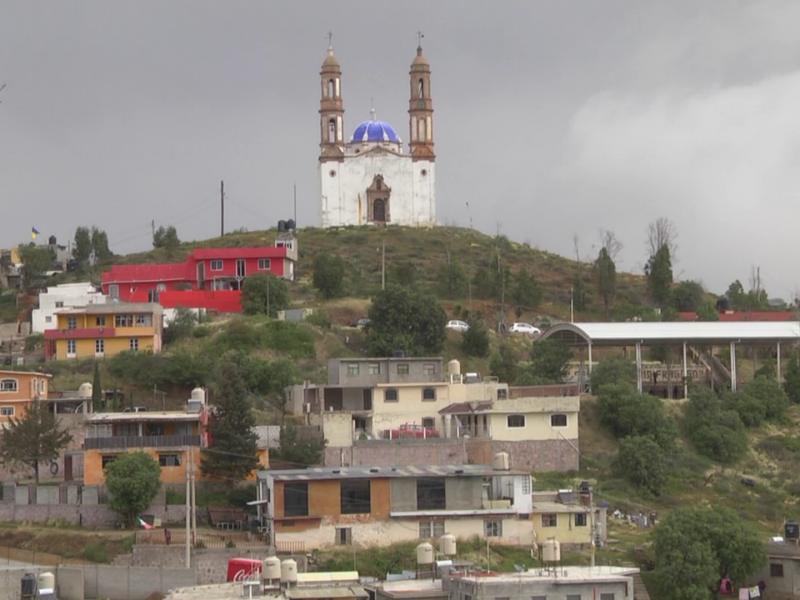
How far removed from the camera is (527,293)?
86062mm

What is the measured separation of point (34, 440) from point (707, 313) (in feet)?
127

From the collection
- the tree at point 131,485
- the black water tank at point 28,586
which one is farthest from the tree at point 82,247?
the black water tank at point 28,586

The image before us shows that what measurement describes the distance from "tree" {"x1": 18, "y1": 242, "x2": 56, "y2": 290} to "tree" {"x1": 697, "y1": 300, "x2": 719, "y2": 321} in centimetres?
3480

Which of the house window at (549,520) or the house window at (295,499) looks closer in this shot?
the house window at (295,499)

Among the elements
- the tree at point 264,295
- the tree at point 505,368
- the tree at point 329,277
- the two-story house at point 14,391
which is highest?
the tree at point 329,277

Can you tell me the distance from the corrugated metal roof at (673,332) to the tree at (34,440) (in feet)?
75.8

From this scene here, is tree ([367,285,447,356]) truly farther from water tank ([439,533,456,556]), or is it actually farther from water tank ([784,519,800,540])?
water tank ([439,533,456,556])

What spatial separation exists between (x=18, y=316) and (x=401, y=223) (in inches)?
1218

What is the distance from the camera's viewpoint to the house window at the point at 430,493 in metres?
49.5

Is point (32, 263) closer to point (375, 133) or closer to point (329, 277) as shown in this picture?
point (329, 277)

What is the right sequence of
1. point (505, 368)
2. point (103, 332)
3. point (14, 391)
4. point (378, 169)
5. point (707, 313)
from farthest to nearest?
point (378, 169) < point (707, 313) < point (103, 332) < point (505, 368) < point (14, 391)

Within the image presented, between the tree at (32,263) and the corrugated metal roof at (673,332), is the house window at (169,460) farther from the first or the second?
the tree at (32,263)

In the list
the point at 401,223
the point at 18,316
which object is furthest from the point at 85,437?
the point at 401,223

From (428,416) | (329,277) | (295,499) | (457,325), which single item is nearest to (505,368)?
(428,416)
